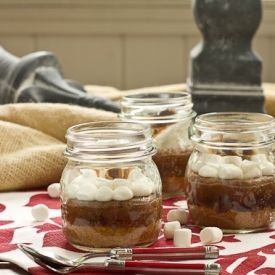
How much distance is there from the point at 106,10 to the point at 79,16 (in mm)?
91

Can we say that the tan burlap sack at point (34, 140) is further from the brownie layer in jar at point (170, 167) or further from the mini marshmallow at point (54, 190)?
the brownie layer in jar at point (170, 167)

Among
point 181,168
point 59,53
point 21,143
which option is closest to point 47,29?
point 59,53

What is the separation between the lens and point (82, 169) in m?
0.84

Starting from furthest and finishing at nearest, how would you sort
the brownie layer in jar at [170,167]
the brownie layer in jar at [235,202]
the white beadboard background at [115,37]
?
1. the white beadboard background at [115,37]
2. the brownie layer in jar at [170,167]
3. the brownie layer in jar at [235,202]

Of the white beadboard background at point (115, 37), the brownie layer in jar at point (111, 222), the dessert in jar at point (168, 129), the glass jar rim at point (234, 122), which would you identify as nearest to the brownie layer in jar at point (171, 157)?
the dessert in jar at point (168, 129)

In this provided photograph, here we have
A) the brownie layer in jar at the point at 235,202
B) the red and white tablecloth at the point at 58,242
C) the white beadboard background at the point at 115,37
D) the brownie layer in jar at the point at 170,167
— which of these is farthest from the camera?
the white beadboard background at the point at 115,37

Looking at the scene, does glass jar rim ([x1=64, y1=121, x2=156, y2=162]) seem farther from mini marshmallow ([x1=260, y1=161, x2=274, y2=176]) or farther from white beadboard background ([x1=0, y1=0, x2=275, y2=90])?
white beadboard background ([x1=0, y1=0, x2=275, y2=90])

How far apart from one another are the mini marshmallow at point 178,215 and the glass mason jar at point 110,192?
0.27 ft

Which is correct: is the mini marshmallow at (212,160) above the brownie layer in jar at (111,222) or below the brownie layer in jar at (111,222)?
above

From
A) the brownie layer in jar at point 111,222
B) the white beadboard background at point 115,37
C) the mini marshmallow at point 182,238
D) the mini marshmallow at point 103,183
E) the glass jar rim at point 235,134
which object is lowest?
the white beadboard background at point 115,37

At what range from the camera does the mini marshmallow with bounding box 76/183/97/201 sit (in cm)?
80

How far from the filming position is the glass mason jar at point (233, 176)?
87 cm

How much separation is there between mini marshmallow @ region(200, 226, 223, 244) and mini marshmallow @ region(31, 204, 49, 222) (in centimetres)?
22

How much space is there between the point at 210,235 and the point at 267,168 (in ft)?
0.39
